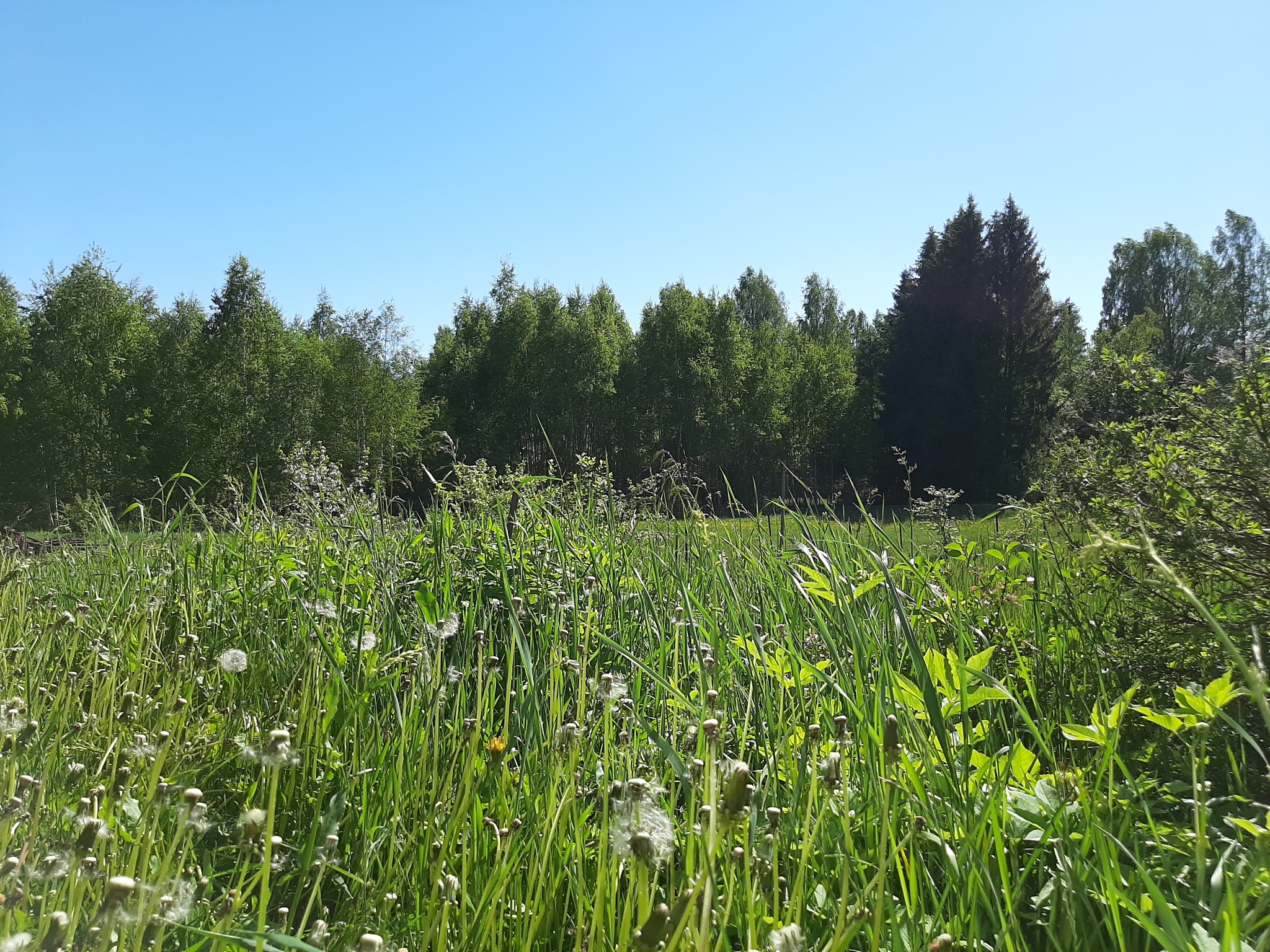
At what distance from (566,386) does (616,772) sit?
92.4 ft

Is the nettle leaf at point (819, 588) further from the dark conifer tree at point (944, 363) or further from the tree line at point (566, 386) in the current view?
the dark conifer tree at point (944, 363)

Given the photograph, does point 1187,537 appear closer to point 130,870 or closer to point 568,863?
point 568,863

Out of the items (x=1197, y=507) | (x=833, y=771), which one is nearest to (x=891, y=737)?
(x=833, y=771)

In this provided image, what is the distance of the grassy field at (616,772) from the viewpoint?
106 centimetres

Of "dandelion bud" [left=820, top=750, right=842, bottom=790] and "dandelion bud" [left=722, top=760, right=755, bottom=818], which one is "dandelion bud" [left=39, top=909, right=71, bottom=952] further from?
"dandelion bud" [left=820, top=750, right=842, bottom=790]

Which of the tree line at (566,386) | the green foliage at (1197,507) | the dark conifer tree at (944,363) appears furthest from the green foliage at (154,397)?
the green foliage at (1197,507)

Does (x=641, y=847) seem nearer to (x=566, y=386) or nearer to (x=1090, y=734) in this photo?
(x=1090, y=734)

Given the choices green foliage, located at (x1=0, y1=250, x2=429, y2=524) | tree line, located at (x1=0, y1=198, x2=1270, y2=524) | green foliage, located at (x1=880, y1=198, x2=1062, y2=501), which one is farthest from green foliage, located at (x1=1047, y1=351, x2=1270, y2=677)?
green foliage, located at (x1=880, y1=198, x2=1062, y2=501)

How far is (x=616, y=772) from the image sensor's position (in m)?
1.67

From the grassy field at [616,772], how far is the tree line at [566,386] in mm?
15505

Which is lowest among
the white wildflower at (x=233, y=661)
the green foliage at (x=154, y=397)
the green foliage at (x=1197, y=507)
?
the white wildflower at (x=233, y=661)

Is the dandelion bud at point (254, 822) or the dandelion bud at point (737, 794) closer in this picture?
the dandelion bud at point (737, 794)

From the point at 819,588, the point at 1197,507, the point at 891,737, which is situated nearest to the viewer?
the point at 891,737

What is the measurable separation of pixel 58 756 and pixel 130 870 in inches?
43.3
